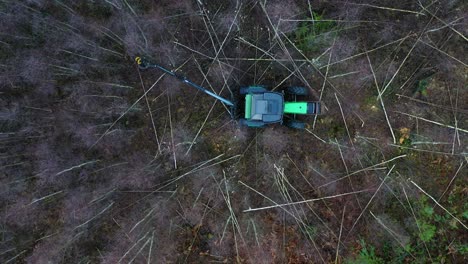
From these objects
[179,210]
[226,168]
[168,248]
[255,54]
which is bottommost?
[168,248]

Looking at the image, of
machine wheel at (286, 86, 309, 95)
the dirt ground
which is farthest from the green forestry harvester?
the dirt ground

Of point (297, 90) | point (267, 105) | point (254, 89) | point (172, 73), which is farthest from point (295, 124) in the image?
point (172, 73)

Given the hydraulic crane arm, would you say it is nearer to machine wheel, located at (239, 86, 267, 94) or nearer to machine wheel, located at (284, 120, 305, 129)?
machine wheel, located at (239, 86, 267, 94)

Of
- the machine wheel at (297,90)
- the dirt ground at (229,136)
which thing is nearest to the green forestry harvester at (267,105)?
the machine wheel at (297,90)

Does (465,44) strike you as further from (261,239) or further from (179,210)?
(179,210)

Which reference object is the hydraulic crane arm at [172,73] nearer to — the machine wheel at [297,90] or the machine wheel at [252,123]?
the machine wheel at [252,123]

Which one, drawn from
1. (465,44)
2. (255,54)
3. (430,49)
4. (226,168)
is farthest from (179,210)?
(465,44)

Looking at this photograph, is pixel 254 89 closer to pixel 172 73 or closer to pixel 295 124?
pixel 295 124
